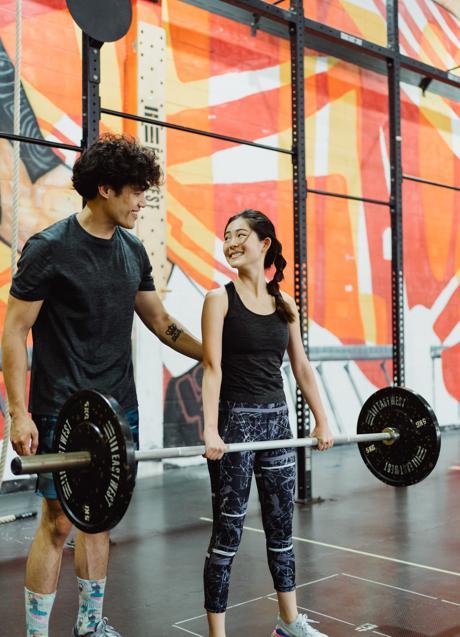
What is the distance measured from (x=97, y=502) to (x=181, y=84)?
407 centimetres

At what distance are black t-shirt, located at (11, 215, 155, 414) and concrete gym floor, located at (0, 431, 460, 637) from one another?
816 mm

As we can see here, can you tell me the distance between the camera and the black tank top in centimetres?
167

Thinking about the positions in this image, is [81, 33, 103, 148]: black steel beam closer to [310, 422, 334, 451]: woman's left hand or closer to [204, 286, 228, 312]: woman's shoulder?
[204, 286, 228, 312]: woman's shoulder

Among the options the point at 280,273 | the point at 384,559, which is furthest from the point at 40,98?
the point at 384,559

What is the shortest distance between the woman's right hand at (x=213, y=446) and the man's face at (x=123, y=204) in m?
0.52

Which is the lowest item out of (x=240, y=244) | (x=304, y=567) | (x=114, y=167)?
(x=304, y=567)

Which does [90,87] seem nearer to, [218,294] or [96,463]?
Answer: [218,294]

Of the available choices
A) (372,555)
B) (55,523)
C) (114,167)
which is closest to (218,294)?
(114,167)

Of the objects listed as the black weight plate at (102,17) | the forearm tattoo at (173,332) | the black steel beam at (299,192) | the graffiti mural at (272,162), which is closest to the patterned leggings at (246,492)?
the forearm tattoo at (173,332)

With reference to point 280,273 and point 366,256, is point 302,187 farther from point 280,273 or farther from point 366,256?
point 366,256

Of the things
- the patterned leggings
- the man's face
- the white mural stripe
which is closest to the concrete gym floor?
the patterned leggings

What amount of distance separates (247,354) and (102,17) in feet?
5.00

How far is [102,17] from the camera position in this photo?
2479 mm

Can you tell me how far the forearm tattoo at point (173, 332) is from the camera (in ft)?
5.94
